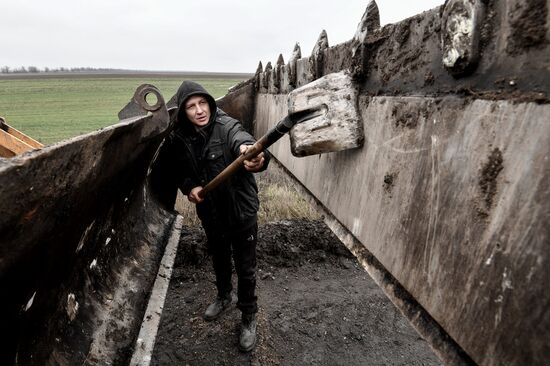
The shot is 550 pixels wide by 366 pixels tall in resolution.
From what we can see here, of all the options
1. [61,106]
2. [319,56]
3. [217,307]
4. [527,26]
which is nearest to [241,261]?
[217,307]

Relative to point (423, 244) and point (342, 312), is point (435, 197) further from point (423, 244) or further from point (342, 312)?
point (342, 312)

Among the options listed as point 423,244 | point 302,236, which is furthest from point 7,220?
point 302,236

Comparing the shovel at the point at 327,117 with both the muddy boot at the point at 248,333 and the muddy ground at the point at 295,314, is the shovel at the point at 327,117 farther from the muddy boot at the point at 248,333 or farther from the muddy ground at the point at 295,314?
the muddy ground at the point at 295,314

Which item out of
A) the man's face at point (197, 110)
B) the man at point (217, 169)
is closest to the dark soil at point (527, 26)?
the man at point (217, 169)

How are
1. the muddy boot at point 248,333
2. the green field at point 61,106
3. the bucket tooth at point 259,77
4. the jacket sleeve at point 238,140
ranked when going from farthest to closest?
the green field at point 61,106
the bucket tooth at point 259,77
the muddy boot at point 248,333
the jacket sleeve at point 238,140

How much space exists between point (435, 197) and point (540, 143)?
338 millimetres

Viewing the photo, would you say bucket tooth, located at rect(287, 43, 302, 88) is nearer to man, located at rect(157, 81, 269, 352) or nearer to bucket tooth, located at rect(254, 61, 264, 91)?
man, located at rect(157, 81, 269, 352)

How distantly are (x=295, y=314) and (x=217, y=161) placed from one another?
5.95 ft

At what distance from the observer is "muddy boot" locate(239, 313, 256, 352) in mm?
2926

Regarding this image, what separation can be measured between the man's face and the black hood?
1.5 inches

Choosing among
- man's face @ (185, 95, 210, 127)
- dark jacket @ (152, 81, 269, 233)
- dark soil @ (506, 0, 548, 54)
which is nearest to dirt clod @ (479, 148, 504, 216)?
dark soil @ (506, 0, 548, 54)

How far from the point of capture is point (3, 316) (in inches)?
42.1

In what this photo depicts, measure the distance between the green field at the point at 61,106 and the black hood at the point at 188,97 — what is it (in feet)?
45.9

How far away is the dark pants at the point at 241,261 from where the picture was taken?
2.81 m
